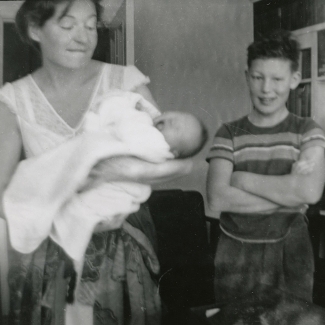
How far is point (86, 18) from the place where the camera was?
0.94m

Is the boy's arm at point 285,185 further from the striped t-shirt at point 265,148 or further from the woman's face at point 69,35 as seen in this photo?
the woman's face at point 69,35

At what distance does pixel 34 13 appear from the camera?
923mm

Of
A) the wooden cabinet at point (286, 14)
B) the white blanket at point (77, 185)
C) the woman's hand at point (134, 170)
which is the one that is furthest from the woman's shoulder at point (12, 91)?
the wooden cabinet at point (286, 14)

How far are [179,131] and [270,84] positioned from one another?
28 centimetres

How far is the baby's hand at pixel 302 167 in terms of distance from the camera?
102 cm

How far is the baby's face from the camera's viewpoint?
921 millimetres

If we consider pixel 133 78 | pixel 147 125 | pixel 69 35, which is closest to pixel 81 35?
pixel 69 35

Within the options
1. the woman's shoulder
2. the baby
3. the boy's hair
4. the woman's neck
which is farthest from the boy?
the woman's shoulder

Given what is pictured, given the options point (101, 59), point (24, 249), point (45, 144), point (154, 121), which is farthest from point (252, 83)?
point (24, 249)

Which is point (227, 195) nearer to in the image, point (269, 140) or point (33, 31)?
point (269, 140)

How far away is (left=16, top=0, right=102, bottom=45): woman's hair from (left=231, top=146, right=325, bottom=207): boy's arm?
1.91 ft

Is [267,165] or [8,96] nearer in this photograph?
[8,96]

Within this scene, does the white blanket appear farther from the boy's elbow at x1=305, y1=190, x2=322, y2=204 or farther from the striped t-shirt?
the boy's elbow at x1=305, y1=190, x2=322, y2=204

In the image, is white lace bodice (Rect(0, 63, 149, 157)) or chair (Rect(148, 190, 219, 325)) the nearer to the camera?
white lace bodice (Rect(0, 63, 149, 157))
